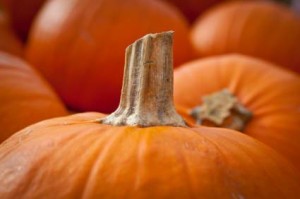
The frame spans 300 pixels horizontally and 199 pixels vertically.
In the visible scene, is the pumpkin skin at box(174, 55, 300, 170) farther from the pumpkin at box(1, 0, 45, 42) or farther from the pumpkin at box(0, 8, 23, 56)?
the pumpkin at box(1, 0, 45, 42)

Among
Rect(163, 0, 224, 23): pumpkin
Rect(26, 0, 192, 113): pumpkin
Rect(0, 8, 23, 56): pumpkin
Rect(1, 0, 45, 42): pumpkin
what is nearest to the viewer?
Rect(26, 0, 192, 113): pumpkin

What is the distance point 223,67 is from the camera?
1.39 m

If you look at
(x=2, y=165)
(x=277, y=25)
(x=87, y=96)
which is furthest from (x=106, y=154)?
(x=277, y=25)

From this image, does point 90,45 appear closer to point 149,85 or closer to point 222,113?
point 222,113

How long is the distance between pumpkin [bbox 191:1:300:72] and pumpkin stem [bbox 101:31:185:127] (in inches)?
40.0

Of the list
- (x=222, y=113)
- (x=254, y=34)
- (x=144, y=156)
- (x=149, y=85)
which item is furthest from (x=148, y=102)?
(x=254, y=34)

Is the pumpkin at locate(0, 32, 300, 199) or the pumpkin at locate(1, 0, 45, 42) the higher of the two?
the pumpkin at locate(1, 0, 45, 42)

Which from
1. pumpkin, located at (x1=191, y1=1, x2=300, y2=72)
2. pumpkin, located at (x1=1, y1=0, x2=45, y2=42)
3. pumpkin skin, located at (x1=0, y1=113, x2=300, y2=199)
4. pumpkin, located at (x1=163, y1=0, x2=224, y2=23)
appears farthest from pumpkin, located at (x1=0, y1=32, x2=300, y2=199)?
pumpkin, located at (x1=163, y1=0, x2=224, y2=23)

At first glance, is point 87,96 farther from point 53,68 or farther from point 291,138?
point 291,138

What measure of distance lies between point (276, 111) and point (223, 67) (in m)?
0.20

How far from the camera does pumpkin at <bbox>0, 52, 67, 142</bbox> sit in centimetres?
113

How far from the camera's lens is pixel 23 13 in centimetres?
217

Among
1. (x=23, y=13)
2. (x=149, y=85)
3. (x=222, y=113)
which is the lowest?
(x=222, y=113)

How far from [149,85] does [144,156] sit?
0.18 meters
